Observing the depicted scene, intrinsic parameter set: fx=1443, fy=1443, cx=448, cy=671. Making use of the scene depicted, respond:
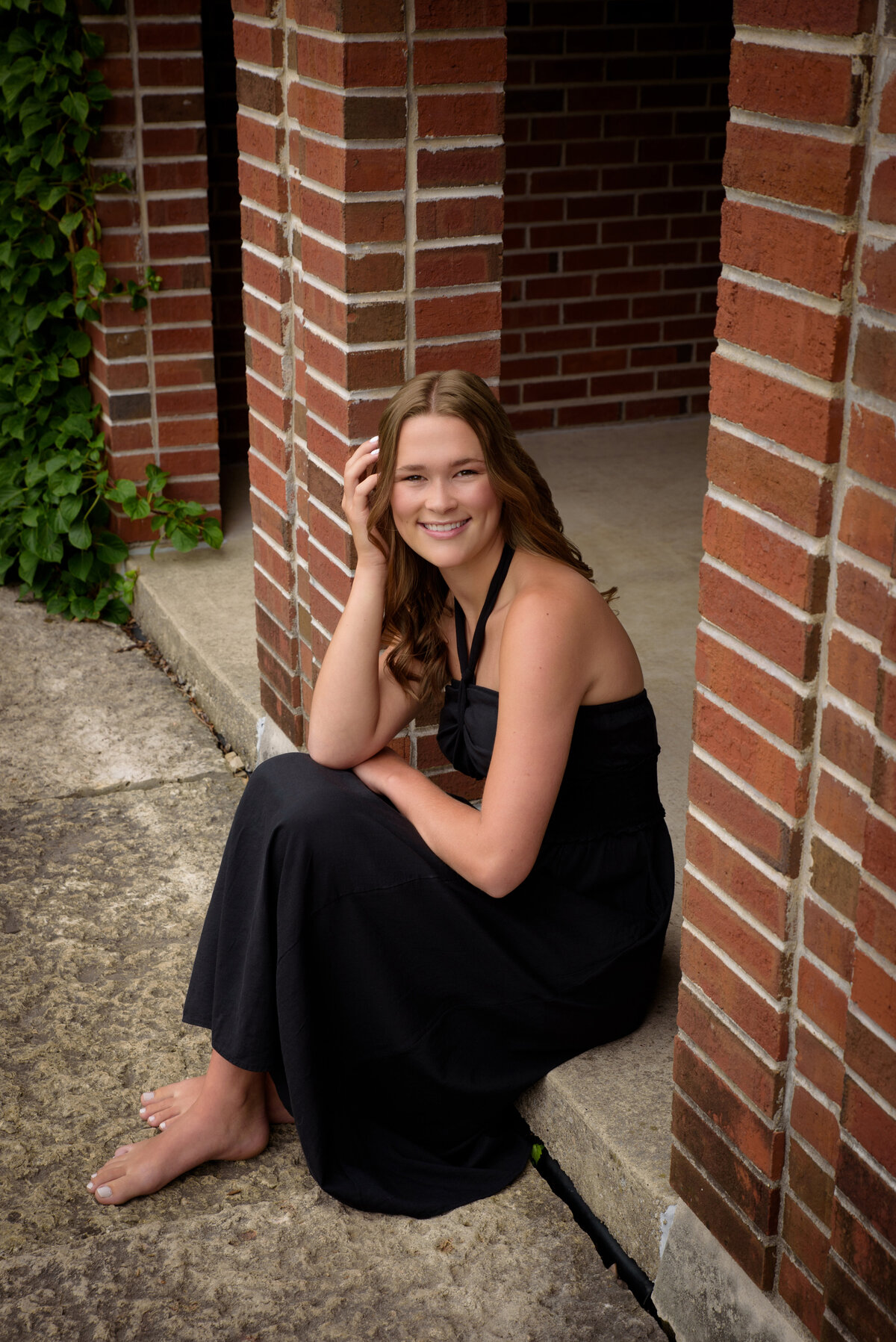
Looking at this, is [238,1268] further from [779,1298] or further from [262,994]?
[779,1298]

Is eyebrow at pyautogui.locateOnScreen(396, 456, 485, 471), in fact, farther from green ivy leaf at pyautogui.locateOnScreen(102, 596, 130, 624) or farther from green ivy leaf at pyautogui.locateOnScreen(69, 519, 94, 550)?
green ivy leaf at pyautogui.locateOnScreen(102, 596, 130, 624)

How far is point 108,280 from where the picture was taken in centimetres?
464

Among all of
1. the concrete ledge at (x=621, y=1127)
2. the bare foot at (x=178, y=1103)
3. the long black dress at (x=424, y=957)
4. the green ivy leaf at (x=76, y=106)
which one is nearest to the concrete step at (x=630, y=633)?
the concrete ledge at (x=621, y=1127)

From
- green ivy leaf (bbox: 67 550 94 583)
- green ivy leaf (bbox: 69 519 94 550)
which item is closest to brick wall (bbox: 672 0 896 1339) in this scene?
green ivy leaf (bbox: 69 519 94 550)

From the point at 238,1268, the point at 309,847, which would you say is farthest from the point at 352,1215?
the point at 309,847

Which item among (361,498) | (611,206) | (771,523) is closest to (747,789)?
(771,523)

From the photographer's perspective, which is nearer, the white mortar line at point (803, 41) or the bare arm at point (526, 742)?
the white mortar line at point (803, 41)

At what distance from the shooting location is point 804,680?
1.68 m

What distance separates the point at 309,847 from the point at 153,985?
0.93 metres

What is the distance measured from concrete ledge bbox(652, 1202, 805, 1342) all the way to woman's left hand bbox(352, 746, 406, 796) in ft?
2.91

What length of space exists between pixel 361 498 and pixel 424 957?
2.74ft

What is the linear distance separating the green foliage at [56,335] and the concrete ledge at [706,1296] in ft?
10.5

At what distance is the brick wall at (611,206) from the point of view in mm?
5625

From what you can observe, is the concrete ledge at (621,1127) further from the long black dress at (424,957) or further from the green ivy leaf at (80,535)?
the green ivy leaf at (80,535)
